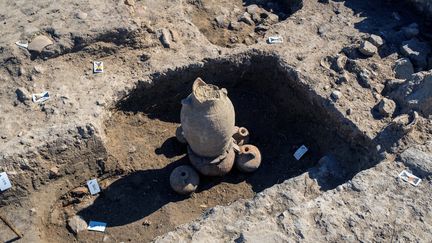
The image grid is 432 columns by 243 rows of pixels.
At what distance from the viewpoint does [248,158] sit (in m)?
6.34

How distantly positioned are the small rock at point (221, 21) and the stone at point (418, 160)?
3701 mm

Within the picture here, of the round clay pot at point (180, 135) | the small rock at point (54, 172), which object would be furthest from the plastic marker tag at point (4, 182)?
the round clay pot at point (180, 135)

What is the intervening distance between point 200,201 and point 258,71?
224cm

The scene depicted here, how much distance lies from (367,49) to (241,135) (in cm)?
228

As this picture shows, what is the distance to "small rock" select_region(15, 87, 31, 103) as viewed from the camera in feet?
21.0

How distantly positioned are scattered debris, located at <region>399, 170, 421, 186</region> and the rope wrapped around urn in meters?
1.82

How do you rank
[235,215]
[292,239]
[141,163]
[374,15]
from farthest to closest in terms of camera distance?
[374,15] → [141,163] → [235,215] → [292,239]

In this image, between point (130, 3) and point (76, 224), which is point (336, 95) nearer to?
point (130, 3)

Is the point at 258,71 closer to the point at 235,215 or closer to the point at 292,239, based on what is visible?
the point at 235,215

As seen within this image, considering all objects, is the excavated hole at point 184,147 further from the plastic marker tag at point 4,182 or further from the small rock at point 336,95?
the plastic marker tag at point 4,182

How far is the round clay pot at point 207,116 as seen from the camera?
5402 mm

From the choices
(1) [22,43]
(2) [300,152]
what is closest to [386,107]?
(2) [300,152]

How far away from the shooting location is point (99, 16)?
7.25 meters

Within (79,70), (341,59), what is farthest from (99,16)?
(341,59)
